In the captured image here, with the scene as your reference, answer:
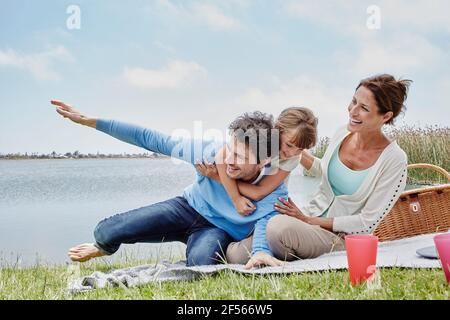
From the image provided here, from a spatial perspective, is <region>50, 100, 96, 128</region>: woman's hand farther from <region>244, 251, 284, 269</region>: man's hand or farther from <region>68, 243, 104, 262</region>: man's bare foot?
<region>244, 251, 284, 269</region>: man's hand

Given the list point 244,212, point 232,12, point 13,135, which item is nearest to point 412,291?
point 244,212

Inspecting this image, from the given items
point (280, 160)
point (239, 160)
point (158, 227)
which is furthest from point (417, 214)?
point (158, 227)

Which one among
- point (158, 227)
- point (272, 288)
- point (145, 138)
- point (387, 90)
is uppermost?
point (387, 90)

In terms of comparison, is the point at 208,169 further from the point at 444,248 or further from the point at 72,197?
the point at 72,197

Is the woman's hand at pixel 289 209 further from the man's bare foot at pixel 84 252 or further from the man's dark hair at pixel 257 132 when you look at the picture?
the man's bare foot at pixel 84 252

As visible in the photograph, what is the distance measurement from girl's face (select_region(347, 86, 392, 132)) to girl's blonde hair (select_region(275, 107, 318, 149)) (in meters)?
0.14

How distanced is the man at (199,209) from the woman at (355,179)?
5 cm

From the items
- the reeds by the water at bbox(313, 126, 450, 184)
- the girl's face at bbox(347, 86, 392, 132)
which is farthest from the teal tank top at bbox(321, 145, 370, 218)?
the reeds by the water at bbox(313, 126, 450, 184)

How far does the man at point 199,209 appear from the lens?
1.58 m

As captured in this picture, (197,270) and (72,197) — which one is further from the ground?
(72,197)

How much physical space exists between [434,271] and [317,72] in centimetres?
70

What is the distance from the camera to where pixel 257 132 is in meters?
1.58

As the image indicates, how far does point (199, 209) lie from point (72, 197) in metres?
0.80

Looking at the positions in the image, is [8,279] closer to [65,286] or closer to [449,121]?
[65,286]
